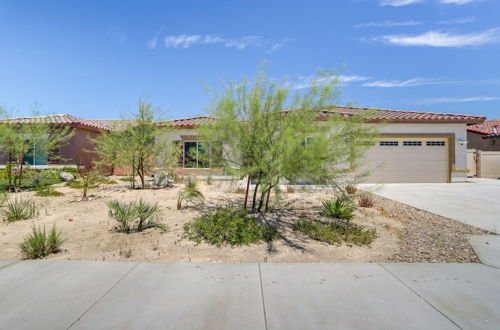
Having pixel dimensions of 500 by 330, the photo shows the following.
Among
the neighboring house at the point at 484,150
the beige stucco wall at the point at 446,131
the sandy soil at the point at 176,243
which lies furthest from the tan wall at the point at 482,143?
the sandy soil at the point at 176,243

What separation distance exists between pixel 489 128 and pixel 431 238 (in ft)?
115

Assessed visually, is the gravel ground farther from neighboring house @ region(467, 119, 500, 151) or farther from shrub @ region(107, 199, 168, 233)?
neighboring house @ region(467, 119, 500, 151)

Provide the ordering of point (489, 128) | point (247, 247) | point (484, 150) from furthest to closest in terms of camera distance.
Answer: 1. point (489, 128)
2. point (484, 150)
3. point (247, 247)

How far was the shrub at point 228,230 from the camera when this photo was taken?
18.2 feet

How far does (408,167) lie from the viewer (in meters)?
17.7

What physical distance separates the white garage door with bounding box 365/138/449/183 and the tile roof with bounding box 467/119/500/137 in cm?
1650

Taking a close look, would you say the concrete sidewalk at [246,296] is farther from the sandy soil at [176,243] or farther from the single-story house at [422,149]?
the single-story house at [422,149]

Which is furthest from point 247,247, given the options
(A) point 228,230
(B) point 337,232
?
(B) point 337,232

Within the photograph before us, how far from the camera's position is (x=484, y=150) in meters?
29.0

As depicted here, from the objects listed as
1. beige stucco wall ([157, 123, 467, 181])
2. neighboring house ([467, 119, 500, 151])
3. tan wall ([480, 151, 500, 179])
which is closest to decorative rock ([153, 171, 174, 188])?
beige stucco wall ([157, 123, 467, 181])

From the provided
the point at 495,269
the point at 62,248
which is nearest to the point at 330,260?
the point at 495,269

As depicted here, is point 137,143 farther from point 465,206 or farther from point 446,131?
point 446,131

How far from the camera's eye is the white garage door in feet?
57.5

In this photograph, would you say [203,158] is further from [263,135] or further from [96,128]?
[96,128]
